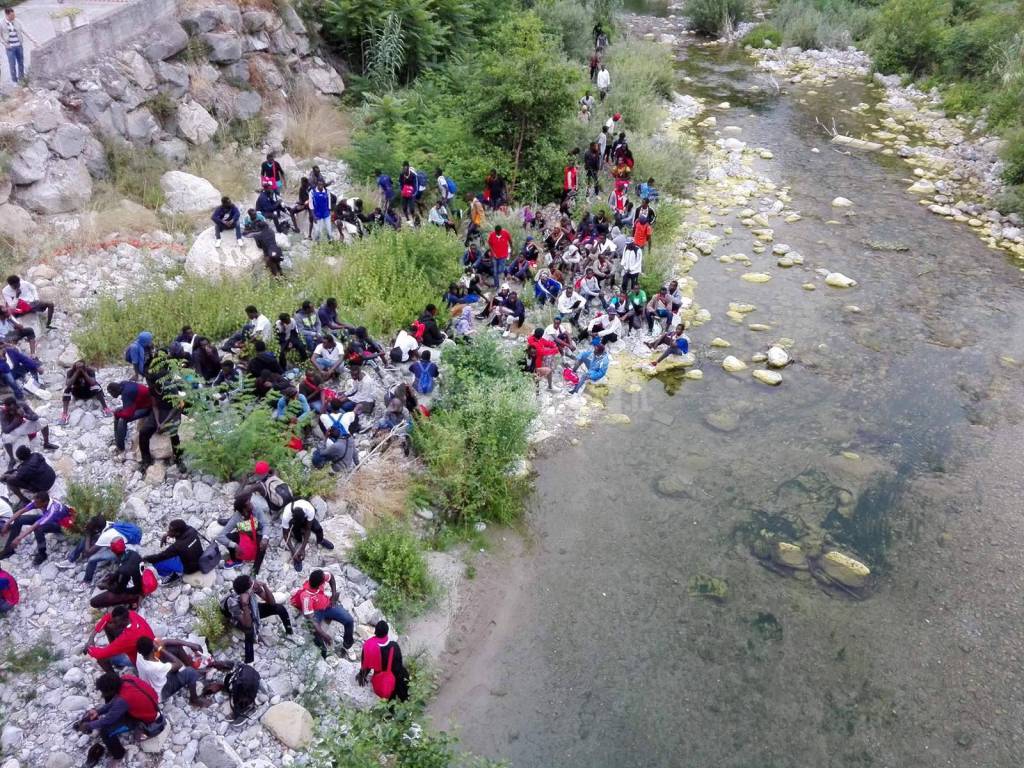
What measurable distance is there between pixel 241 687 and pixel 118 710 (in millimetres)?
977

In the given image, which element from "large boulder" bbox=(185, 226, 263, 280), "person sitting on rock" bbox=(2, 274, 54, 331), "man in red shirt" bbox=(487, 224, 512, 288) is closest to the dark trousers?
"person sitting on rock" bbox=(2, 274, 54, 331)

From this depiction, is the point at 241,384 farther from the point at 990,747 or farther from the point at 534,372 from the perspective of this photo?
the point at 990,747

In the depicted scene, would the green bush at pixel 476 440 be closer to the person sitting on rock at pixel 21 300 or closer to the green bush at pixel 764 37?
the person sitting on rock at pixel 21 300

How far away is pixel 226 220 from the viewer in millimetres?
12555

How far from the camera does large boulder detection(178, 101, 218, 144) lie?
15.5 meters

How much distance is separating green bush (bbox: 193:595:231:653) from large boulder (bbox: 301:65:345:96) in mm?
14911

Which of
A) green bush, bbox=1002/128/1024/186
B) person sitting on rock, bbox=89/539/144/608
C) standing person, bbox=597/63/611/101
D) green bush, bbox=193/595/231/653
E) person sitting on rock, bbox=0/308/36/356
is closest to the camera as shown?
person sitting on rock, bbox=89/539/144/608

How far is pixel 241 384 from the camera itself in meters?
9.22

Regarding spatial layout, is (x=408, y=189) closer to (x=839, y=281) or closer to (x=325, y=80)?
(x=325, y=80)

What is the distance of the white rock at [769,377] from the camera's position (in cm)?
1266

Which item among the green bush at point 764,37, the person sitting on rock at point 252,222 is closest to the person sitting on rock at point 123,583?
the person sitting on rock at point 252,222

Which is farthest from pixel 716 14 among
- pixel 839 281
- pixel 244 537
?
pixel 244 537

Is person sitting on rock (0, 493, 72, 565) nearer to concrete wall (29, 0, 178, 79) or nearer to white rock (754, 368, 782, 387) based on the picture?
concrete wall (29, 0, 178, 79)

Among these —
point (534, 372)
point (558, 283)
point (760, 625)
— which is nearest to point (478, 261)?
point (558, 283)
